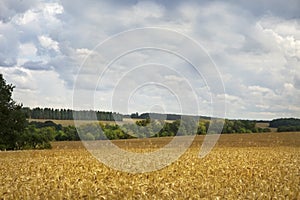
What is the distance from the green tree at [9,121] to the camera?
44.1 metres

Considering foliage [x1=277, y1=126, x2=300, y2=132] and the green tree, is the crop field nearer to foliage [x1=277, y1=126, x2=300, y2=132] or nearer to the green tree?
the green tree

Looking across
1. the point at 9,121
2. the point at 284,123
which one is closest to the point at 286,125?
the point at 284,123

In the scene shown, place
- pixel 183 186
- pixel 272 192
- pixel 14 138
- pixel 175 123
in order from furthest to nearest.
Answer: pixel 175 123
pixel 14 138
pixel 183 186
pixel 272 192

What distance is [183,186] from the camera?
12891 mm

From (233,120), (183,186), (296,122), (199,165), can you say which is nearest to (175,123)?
(233,120)

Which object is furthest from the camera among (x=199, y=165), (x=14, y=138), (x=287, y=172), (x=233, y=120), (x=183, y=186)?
(x=233, y=120)

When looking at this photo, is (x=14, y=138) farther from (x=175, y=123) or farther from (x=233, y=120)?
(x=233, y=120)

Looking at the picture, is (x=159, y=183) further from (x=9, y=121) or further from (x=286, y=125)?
(x=286, y=125)

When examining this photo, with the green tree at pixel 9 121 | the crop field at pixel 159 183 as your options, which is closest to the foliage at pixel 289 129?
the green tree at pixel 9 121

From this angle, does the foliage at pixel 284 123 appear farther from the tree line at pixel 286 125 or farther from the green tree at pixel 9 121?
the green tree at pixel 9 121

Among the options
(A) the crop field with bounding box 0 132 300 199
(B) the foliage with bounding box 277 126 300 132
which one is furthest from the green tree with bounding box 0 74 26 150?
(B) the foliage with bounding box 277 126 300 132

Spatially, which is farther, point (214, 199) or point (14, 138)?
point (14, 138)

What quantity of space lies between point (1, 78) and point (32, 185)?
36.4 metres

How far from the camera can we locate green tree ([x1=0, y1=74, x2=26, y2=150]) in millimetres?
44062
